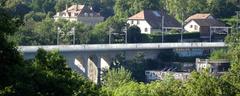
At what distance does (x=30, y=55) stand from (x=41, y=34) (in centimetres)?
1121

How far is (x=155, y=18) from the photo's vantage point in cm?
6625

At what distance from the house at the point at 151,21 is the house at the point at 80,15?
3662mm

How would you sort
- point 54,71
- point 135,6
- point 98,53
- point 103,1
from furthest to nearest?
point 103,1, point 135,6, point 98,53, point 54,71

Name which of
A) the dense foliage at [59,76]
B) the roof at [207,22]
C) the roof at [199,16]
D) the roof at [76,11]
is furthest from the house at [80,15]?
the dense foliage at [59,76]

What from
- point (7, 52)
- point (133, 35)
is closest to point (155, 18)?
point (133, 35)

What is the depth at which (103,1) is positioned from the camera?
80.2 m

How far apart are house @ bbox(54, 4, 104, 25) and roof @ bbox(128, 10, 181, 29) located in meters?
3.68

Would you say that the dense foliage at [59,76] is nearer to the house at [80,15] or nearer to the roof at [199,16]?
the house at [80,15]

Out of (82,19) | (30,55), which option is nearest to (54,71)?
(30,55)

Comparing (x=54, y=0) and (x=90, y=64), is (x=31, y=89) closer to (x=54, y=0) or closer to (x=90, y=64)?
(x=90, y=64)

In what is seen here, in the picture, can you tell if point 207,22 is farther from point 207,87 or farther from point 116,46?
point 207,87

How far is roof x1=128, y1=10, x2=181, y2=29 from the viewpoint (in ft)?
213

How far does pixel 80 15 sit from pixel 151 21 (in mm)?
6988

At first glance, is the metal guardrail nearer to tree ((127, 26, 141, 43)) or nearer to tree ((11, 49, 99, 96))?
tree ((127, 26, 141, 43))
